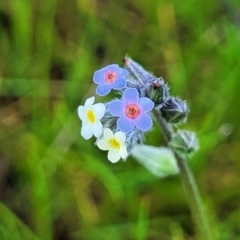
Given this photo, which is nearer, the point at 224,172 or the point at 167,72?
the point at 224,172

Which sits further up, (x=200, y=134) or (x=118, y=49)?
(x=118, y=49)

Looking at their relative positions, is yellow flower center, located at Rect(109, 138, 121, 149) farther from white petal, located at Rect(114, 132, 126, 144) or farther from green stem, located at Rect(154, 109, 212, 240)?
green stem, located at Rect(154, 109, 212, 240)

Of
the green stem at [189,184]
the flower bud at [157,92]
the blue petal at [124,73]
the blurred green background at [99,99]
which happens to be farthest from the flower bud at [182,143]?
the blurred green background at [99,99]

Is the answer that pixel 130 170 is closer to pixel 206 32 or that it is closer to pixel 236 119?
pixel 236 119

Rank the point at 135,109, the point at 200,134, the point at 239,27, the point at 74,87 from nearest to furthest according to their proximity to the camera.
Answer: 1. the point at 135,109
2. the point at 200,134
3. the point at 239,27
4. the point at 74,87

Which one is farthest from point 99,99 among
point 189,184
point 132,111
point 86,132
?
point 132,111

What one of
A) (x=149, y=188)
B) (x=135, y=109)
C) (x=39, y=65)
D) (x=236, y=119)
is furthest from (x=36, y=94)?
(x=135, y=109)

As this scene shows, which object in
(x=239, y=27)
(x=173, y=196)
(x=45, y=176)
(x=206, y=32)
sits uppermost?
(x=206, y=32)
